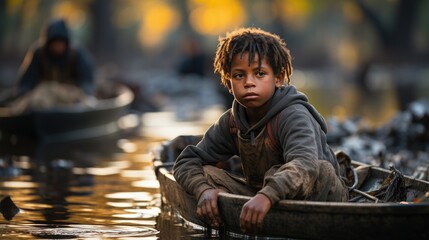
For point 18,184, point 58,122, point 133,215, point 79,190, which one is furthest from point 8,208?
point 58,122

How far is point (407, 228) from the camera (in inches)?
258

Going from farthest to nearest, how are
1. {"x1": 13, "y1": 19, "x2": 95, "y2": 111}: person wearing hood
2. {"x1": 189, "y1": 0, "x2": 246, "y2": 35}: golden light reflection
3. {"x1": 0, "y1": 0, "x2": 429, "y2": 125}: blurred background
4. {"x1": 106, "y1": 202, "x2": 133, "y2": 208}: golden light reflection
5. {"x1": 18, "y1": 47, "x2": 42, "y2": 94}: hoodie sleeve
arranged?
{"x1": 189, "y1": 0, "x2": 246, "y2": 35}: golden light reflection < {"x1": 0, "y1": 0, "x2": 429, "y2": 125}: blurred background < {"x1": 18, "y1": 47, "x2": 42, "y2": 94}: hoodie sleeve < {"x1": 13, "y1": 19, "x2": 95, "y2": 111}: person wearing hood < {"x1": 106, "y1": 202, "x2": 133, "y2": 208}: golden light reflection

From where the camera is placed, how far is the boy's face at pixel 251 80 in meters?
7.38

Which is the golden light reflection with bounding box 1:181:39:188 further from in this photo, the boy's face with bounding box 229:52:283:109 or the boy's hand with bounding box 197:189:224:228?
the boy's face with bounding box 229:52:283:109

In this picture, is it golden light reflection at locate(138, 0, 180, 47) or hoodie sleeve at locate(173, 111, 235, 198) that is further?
golden light reflection at locate(138, 0, 180, 47)

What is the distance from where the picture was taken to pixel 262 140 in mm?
7594

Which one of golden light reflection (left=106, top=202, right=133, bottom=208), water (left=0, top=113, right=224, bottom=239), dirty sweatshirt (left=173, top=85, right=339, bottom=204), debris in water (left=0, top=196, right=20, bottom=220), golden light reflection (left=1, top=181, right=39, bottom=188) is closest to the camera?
dirty sweatshirt (left=173, top=85, right=339, bottom=204)

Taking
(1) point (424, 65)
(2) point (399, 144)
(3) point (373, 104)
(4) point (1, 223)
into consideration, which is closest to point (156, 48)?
(1) point (424, 65)

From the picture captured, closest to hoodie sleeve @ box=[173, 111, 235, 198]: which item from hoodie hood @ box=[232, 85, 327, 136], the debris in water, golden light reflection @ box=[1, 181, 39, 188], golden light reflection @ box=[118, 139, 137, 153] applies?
hoodie hood @ box=[232, 85, 327, 136]

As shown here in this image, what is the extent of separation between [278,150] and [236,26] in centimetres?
653

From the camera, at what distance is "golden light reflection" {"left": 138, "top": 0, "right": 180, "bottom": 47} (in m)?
99.8

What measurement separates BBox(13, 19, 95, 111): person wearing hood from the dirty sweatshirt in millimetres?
9191

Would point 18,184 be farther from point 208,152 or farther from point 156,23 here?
point 156,23

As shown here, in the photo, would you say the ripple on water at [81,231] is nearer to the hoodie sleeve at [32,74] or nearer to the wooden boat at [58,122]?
the wooden boat at [58,122]
